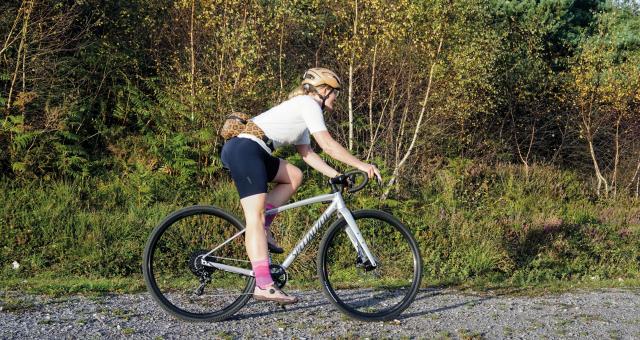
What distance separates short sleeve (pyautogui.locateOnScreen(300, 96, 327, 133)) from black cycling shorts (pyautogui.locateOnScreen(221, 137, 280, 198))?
41 centimetres

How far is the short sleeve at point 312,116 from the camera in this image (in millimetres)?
5871

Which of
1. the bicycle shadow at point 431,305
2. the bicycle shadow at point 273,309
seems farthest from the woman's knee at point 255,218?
the bicycle shadow at point 431,305

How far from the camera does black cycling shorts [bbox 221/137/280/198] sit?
5.89 m

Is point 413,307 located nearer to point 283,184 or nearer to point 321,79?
point 283,184

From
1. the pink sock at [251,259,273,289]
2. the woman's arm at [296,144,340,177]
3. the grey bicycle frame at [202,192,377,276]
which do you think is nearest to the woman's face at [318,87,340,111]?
the woman's arm at [296,144,340,177]

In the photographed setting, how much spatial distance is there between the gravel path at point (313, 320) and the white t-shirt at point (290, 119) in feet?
4.54

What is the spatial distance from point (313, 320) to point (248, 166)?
1.25 metres

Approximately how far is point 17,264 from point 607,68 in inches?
522

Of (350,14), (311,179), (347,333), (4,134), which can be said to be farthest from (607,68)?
(347,333)

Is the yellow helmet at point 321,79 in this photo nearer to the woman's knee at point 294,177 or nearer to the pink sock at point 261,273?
the woman's knee at point 294,177

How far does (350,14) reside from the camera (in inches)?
519

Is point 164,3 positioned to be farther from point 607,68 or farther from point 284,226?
point 607,68

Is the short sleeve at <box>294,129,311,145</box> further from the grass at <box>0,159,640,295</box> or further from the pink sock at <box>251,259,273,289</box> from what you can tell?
the grass at <box>0,159,640,295</box>

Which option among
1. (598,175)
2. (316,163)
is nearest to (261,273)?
(316,163)
